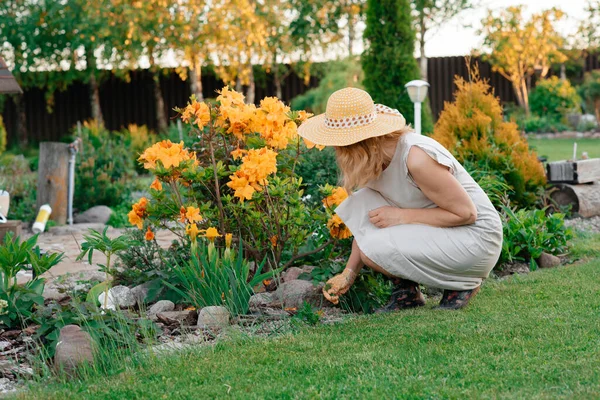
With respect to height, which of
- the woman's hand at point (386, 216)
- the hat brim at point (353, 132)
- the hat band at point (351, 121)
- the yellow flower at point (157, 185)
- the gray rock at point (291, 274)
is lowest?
the gray rock at point (291, 274)

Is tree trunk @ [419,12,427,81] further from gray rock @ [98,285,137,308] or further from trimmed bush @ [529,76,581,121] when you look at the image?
gray rock @ [98,285,137,308]

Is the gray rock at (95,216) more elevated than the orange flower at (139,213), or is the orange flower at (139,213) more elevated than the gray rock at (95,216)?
the orange flower at (139,213)

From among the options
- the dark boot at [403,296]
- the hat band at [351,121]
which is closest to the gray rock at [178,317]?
the dark boot at [403,296]

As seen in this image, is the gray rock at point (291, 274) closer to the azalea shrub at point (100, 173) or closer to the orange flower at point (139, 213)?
the orange flower at point (139, 213)

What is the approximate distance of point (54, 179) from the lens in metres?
9.67

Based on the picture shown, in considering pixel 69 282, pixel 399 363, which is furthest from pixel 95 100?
pixel 399 363

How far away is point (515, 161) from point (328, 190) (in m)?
3.32

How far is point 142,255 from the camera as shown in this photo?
481 centimetres

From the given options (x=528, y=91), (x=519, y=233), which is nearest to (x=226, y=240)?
(x=519, y=233)

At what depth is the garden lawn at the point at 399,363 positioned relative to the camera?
2.80 meters

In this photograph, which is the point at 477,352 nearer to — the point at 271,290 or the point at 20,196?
the point at 271,290

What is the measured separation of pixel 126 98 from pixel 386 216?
19.1 meters

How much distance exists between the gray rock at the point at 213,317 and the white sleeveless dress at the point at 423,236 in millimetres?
748

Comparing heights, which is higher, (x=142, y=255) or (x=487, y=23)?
(x=487, y=23)
